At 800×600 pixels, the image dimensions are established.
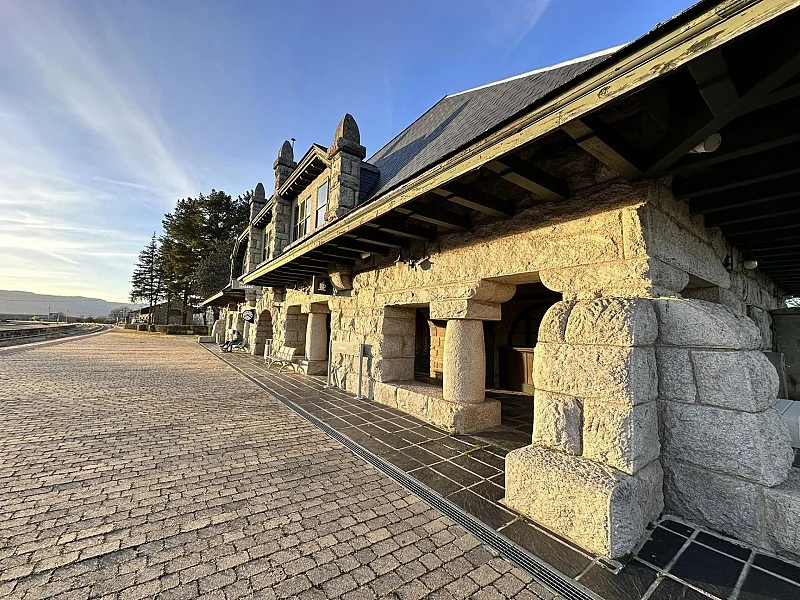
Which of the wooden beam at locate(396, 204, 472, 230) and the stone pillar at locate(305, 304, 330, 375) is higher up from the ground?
the wooden beam at locate(396, 204, 472, 230)

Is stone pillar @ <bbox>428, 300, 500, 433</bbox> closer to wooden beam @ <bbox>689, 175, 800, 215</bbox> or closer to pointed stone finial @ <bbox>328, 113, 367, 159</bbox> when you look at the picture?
wooden beam @ <bbox>689, 175, 800, 215</bbox>

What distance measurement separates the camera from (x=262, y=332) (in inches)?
582

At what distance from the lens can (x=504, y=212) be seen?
12.0ft

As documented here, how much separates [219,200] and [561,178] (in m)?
36.7

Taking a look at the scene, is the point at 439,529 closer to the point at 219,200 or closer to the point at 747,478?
the point at 747,478

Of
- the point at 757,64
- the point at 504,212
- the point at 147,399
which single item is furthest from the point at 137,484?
the point at 757,64

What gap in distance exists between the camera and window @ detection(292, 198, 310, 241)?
1064 centimetres

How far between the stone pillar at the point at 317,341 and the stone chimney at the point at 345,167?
8.44 feet

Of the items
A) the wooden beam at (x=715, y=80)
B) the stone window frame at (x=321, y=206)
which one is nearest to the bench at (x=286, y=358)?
the stone window frame at (x=321, y=206)

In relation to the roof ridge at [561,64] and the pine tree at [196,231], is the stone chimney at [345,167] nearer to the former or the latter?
the roof ridge at [561,64]

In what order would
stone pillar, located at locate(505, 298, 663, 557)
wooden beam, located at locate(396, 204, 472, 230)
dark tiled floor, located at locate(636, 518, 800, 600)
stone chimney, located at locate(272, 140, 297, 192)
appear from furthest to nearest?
stone chimney, located at locate(272, 140, 297, 192), wooden beam, located at locate(396, 204, 472, 230), stone pillar, located at locate(505, 298, 663, 557), dark tiled floor, located at locate(636, 518, 800, 600)

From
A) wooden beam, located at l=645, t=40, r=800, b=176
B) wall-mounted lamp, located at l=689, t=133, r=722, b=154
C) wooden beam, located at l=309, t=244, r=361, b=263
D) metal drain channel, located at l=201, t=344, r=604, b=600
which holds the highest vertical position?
wooden beam, located at l=309, t=244, r=361, b=263

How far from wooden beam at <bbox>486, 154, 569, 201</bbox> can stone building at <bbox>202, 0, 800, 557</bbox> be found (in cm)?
2

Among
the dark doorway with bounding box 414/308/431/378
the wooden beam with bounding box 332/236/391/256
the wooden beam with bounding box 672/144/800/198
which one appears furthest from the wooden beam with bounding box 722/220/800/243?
the dark doorway with bounding box 414/308/431/378
